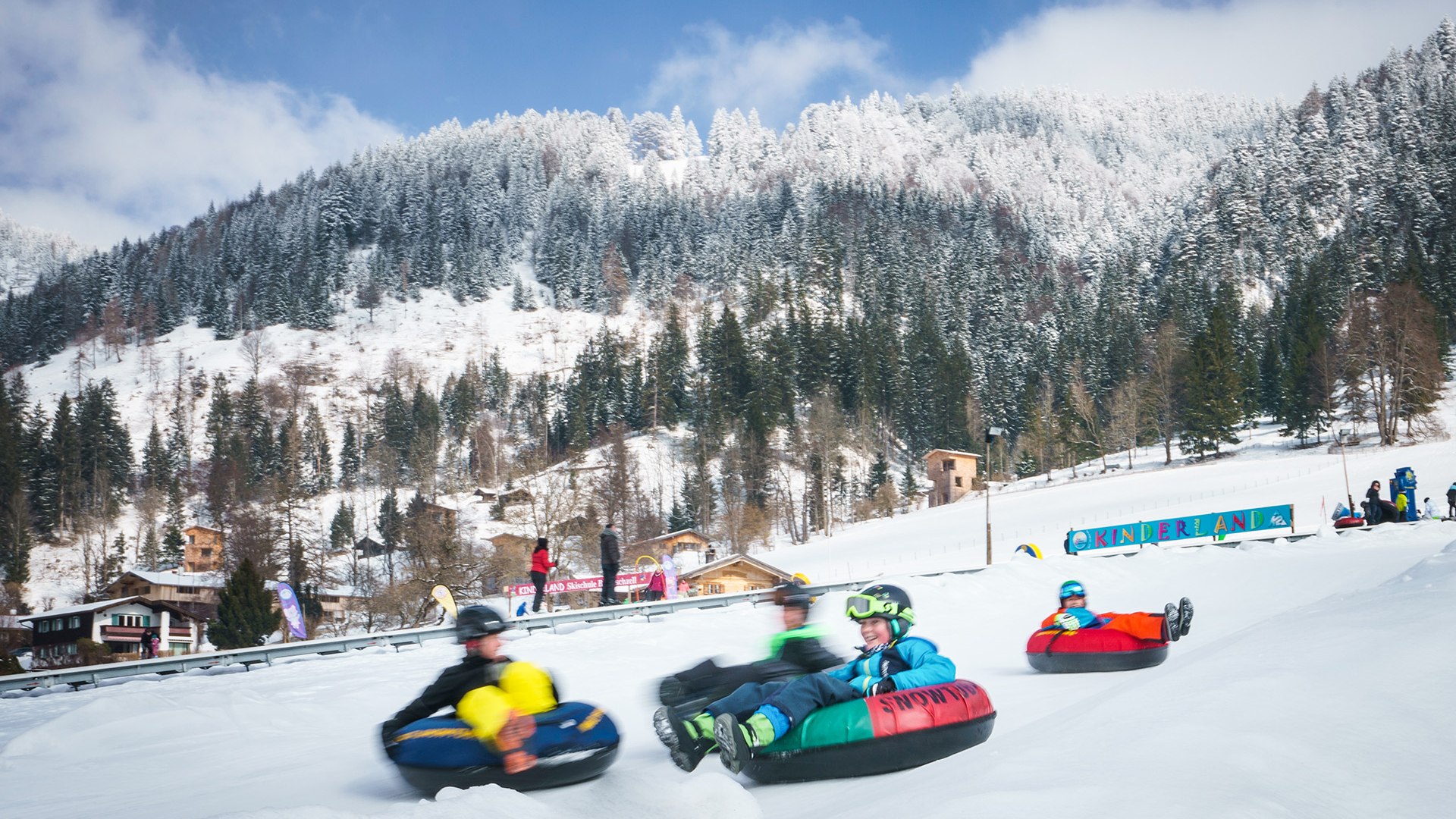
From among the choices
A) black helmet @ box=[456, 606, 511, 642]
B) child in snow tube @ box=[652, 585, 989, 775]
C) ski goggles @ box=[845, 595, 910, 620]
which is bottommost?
child in snow tube @ box=[652, 585, 989, 775]

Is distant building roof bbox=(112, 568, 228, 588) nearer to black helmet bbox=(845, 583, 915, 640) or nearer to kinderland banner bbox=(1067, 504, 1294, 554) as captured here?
kinderland banner bbox=(1067, 504, 1294, 554)

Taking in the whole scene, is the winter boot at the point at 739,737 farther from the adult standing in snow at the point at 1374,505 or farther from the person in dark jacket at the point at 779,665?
the adult standing in snow at the point at 1374,505

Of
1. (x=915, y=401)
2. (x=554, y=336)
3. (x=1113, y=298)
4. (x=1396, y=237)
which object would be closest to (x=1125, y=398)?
(x=915, y=401)

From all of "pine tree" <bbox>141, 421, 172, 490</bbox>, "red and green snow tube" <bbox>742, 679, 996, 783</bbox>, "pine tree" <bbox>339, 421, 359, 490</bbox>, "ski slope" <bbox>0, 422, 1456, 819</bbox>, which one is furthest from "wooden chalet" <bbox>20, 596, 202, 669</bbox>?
"red and green snow tube" <bbox>742, 679, 996, 783</bbox>

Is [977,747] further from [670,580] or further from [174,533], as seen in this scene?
[174,533]

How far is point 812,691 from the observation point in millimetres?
5832

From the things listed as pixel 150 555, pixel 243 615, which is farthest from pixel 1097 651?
pixel 150 555

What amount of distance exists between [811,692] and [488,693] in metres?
2.12

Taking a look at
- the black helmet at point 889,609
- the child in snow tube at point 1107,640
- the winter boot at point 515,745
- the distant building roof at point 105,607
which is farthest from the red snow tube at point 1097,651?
the distant building roof at point 105,607

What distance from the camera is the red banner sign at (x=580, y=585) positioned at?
2617 centimetres

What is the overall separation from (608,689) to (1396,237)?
132 metres

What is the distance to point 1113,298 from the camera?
117875 millimetres

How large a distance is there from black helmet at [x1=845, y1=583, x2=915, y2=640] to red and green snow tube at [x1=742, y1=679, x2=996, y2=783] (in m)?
0.74

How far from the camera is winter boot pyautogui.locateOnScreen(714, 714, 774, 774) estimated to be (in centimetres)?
522
